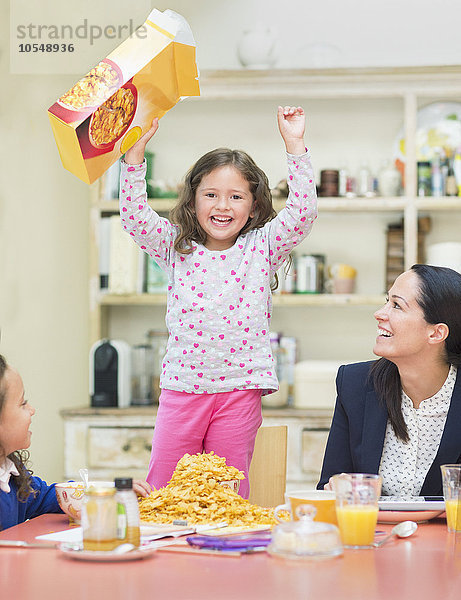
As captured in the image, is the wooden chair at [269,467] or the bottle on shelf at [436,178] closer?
the wooden chair at [269,467]

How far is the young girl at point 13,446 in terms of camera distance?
133cm

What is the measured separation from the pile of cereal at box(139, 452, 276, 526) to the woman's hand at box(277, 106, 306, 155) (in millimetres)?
819

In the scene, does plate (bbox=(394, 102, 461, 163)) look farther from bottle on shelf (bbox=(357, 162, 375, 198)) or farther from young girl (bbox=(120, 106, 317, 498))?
young girl (bbox=(120, 106, 317, 498))

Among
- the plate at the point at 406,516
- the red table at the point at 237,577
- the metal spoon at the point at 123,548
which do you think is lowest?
the plate at the point at 406,516

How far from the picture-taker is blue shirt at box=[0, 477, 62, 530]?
1.33m

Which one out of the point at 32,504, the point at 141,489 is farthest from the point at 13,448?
the point at 141,489

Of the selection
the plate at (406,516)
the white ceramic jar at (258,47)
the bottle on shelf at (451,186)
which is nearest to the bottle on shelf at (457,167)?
the bottle on shelf at (451,186)

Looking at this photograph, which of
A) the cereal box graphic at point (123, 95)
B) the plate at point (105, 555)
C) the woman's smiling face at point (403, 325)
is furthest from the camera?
the woman's smiling face at point (403, 325)

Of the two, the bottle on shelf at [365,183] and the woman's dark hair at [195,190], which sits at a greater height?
the bottle on shelf at [365,183]

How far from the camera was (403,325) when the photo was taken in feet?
5.62

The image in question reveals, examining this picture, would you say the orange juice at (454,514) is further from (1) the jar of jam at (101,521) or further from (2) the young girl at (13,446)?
(2) the young girl at (13,446)

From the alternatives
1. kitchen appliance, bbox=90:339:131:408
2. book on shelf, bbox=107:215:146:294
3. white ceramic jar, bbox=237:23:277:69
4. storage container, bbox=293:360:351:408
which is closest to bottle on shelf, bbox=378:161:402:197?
white ceramic jar, bbox=237:23:277:69

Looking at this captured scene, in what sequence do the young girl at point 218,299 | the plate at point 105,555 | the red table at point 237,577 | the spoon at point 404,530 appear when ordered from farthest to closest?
the young girl at point 218,299
the spoon at point 404,530
the plate at point 105,555
the red table at point 237,577

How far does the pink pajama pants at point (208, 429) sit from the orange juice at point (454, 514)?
72 centimetres
